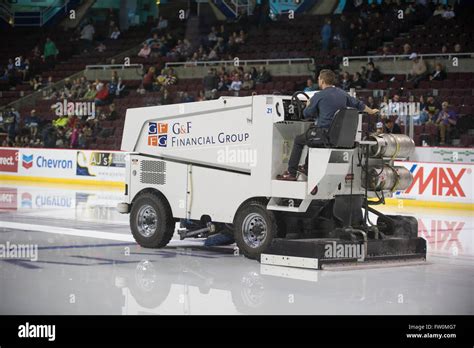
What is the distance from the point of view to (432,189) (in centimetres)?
1744

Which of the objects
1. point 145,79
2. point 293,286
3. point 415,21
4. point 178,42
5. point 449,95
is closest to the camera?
point 293,286

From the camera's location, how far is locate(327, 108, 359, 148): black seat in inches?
374

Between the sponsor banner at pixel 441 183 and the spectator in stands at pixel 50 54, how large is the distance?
53.0ft

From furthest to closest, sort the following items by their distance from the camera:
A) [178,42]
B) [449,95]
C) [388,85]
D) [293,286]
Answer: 1. [178,42]
2. [388,85]
3. [449,95]
4. [293,286]

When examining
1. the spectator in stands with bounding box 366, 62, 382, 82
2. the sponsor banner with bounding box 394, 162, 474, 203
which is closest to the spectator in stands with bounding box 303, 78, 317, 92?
the spectator in stands with bounding box 366, 62, 382, 82

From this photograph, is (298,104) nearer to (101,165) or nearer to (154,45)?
(101,165)

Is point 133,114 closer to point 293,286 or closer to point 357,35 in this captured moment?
point 293,286

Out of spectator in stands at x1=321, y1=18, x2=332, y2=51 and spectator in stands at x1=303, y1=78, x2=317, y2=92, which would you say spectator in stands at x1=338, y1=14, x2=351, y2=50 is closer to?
spectator in stands at x1=321, y1=18, x2=332, y2=51

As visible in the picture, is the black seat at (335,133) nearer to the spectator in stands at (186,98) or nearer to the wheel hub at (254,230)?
the wheel hub at (254,230)

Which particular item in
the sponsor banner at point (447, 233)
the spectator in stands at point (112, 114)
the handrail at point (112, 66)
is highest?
the handrail at point (112, 66)

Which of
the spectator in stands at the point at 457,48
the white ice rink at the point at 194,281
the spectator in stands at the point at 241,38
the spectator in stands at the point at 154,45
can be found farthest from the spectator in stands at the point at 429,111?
the spectator in stands at the point at 154,45

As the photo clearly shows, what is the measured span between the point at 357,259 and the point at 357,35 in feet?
47.3

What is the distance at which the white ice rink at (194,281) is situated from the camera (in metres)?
7.30

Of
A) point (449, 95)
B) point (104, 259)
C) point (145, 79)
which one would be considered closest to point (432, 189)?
point (449, 95)
